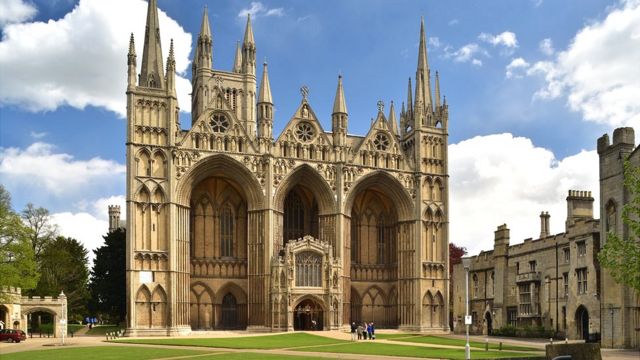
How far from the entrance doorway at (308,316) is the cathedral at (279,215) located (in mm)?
122

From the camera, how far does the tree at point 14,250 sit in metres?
53.7

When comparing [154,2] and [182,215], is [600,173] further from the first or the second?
[154,2]

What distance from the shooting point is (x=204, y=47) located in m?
89.0

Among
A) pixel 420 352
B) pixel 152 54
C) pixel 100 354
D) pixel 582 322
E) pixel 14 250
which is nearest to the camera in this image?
pixel 100 354

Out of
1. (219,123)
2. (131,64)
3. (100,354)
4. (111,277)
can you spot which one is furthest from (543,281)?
(111,277)

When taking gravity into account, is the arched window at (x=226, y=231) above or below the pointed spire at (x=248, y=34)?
below

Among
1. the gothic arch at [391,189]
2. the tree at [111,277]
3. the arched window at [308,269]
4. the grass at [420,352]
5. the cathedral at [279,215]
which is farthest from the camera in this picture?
the tree at [111,277]

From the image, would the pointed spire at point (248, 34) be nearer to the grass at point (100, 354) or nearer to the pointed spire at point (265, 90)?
the pointed spire at point (265, 90)

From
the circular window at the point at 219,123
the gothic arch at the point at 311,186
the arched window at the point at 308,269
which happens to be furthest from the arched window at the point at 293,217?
the circular window at the point at 219,123

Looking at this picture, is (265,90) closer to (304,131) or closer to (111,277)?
(304,131)

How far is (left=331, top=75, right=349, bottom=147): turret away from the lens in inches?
2825

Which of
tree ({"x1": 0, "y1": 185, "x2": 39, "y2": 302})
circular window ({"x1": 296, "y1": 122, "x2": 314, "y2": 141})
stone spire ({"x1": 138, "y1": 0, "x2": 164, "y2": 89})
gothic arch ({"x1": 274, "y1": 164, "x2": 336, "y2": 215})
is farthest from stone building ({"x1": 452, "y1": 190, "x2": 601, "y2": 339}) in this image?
tree ({"x1": 0, "y1": 185, "x2": 39, "y2": 302})

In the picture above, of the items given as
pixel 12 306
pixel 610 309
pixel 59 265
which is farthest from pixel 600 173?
pixel 59 265

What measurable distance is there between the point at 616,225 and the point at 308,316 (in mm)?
30580
